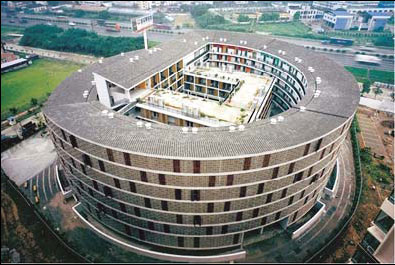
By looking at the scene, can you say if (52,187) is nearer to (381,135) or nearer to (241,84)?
(241,84)

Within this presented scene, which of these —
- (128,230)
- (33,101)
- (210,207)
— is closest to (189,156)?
(210,207)

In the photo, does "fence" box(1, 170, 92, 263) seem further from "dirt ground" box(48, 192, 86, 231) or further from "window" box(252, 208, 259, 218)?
"window" box(252, 208, 259, 218)

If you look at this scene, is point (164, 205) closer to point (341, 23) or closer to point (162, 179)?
point (162, 179)

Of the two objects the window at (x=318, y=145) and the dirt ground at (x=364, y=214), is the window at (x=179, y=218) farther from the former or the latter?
the dirt ground at (x=364, y=214)

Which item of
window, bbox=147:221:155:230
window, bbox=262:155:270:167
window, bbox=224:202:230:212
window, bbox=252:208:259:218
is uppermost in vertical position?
window, bbox=262:155:270:167

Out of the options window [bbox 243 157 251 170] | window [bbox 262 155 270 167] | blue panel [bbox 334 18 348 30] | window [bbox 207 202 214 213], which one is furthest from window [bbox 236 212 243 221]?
blue panel [bbox 334 18 348 30]

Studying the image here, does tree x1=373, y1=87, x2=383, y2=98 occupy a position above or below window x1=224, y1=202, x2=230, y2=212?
below
